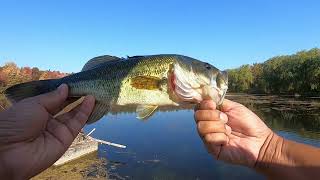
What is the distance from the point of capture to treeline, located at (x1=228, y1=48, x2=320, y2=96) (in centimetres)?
10512

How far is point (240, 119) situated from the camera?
4.67 metres

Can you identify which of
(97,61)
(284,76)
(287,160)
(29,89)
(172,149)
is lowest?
(172,149)

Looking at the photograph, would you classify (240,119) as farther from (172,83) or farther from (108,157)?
(108,157)

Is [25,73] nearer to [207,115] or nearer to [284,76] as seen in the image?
[284,76]

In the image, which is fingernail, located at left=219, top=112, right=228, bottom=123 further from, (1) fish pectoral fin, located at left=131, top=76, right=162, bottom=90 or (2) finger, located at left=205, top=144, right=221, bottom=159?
(1) fish pectoral fin, located at left=131, top=76, right=162, bottom=90

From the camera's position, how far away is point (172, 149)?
37344 mm

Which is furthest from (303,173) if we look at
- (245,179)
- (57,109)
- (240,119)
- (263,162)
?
(245,179)

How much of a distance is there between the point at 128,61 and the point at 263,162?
195 cm

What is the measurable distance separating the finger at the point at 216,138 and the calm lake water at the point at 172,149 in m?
24.3

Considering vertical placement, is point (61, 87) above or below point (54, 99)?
above

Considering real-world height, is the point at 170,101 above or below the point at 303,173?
above

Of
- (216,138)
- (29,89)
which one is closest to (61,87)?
(29,89)

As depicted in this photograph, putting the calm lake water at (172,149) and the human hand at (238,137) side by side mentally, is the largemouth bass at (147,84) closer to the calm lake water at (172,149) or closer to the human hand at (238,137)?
the human hand at (238,137)

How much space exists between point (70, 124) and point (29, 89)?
1.83 feet
